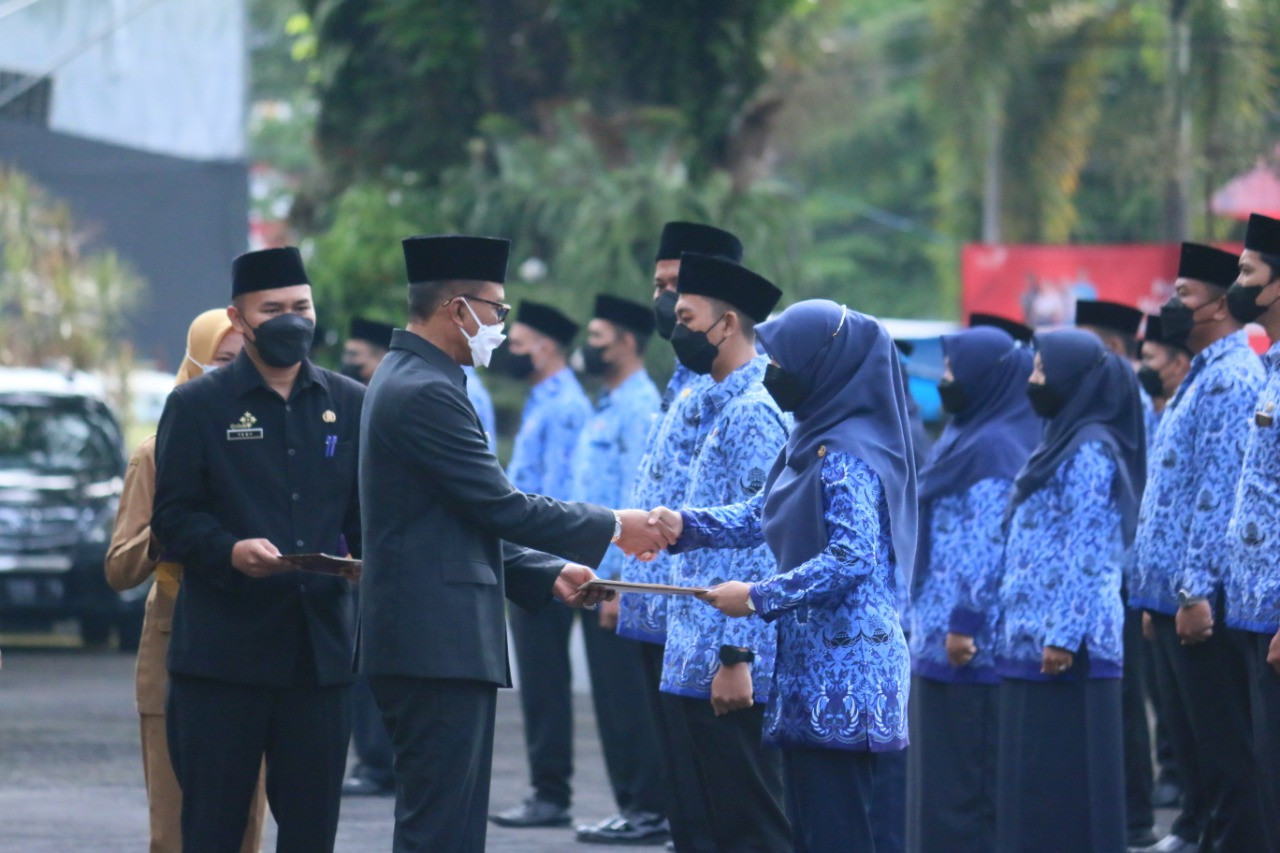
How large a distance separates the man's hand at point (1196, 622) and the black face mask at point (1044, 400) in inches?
37.3

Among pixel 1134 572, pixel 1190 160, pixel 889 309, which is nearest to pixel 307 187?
pixel 1190 160

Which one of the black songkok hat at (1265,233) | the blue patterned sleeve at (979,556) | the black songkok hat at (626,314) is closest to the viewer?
the black songkok hat at (1265,233)

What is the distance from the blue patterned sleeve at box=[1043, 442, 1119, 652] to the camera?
7.41 meters

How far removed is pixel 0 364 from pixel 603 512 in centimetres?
1549

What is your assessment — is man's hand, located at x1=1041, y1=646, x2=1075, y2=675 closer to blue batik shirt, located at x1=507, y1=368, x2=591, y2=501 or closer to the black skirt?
the black skirt

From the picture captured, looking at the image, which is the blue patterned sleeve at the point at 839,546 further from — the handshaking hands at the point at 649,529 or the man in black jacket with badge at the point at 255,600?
the man in black jacket with badge at the point at 255,600

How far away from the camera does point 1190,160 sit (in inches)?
875

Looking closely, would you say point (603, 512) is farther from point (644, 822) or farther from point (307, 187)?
point (307, 187)

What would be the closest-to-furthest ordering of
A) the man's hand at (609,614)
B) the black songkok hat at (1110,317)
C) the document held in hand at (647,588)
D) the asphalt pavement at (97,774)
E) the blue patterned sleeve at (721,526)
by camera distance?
the document held in hand at (647,588) < the blue patterned sleeve at (721,526) < the asphalt pavement at (97,774) < the man's hand at (609,614) < the black songkok hat at (1110,317)

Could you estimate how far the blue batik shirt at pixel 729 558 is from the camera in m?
6.52

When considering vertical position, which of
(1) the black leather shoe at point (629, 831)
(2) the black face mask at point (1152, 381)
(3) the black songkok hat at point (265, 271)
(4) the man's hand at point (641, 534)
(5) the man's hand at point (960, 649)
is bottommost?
(1) the black leather shoe at point (629, 831)

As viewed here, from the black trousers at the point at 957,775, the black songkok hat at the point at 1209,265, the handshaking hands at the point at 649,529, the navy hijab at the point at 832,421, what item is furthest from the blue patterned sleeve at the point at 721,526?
the black songkok hat at the point at 1209,265

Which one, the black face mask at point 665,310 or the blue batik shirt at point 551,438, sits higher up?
the black face mask at point 665,310

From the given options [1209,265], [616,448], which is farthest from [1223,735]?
[616,448]
